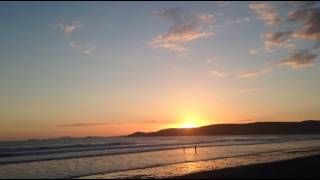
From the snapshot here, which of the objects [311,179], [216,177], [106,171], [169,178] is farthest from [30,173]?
[311,179]

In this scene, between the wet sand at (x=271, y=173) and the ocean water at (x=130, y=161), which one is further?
the ocean water at (x=130, y=161)

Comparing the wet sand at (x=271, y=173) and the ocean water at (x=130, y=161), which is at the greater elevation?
the ocean water at (x=130, y=161)

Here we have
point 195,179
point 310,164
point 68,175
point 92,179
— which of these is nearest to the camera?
point 195,179

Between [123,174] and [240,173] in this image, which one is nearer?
[240,173]

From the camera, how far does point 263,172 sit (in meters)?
27.4

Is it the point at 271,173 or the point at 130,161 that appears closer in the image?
the point at 271,173

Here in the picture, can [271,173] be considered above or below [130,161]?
below

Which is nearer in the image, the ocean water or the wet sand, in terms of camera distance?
the wet sand

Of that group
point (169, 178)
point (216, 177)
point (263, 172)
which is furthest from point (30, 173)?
point (263, 172)

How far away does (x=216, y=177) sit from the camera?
1026 inches

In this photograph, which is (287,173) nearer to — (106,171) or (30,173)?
(106,171)

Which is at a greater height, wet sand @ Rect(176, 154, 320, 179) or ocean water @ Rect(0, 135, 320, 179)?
ocean water @ Rect(0, 135, 320, 179)

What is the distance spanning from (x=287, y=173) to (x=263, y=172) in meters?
1.64

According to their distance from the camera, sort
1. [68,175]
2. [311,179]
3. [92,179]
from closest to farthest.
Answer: [311,179], [92,179], [68,175]
